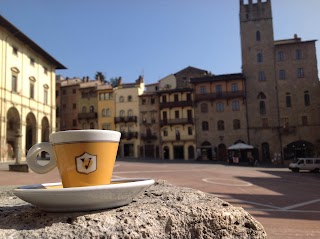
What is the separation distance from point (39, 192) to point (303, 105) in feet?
170

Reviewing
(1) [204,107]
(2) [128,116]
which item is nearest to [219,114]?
(1) [204,107]

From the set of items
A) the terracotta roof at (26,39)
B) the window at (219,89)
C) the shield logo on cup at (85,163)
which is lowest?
the shield logo on cup at (85,163)

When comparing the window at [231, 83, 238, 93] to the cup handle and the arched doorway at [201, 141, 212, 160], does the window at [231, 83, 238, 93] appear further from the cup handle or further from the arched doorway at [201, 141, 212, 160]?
the cup handle

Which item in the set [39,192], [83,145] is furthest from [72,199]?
[83,145]

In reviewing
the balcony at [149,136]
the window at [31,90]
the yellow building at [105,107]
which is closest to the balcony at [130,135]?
the balcony at [149,136]

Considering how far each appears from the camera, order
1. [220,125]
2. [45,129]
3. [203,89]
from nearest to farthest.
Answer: [45,129] → [220,125] → [203,89]

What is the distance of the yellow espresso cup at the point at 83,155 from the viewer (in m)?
1.36

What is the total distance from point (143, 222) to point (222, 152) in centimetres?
4977

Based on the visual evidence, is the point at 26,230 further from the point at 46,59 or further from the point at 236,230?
the point at 46,59

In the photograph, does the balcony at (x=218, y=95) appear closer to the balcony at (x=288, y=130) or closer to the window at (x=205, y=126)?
the window at (x=205, y=126)

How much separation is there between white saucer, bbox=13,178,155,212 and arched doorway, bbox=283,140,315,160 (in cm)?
4970

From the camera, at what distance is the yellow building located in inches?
2301

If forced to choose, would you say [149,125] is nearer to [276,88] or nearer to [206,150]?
[206,150]

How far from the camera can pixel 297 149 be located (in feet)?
155
